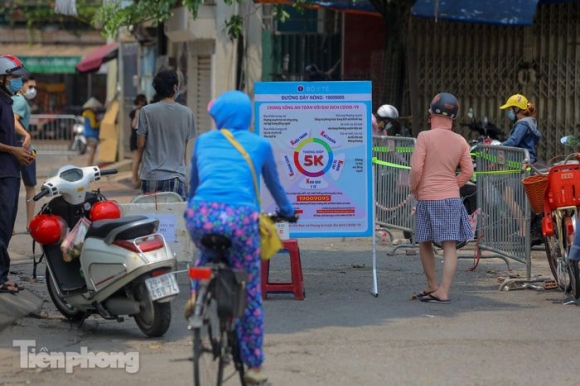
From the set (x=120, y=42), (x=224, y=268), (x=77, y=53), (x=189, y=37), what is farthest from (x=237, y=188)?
(x=77, y=53)

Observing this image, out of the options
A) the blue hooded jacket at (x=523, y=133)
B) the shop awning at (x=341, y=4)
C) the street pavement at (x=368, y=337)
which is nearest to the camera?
the street pavement at (x=368, y=337)

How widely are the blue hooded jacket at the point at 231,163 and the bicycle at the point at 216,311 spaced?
10.3 inches

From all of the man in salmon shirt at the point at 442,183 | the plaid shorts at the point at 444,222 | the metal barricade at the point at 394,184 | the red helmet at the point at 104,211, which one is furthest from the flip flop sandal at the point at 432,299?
the metal barricade at the point at 394,184

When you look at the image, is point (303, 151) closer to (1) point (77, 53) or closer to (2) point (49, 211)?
(2) point (49, 211)

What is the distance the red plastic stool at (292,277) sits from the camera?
9.84m

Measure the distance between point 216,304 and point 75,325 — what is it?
3010 millimetres

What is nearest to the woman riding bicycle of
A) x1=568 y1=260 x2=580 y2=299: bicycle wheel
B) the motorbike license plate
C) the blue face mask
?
the motorbike license plate

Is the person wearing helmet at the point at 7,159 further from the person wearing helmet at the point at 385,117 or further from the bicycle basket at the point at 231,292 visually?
the person wearing helmet at the point at 385,117

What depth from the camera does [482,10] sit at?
53.4 feet

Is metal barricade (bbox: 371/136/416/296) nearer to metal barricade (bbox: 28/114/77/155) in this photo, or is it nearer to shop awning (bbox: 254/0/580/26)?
shop awning (bbox: 254/0/580/26)

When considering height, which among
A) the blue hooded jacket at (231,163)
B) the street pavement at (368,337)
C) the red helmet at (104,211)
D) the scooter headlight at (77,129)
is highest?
the scooter headlight at (77,129)

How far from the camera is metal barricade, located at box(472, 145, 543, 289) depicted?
10617 mm

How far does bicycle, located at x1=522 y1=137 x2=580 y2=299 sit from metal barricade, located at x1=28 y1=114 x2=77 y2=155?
23.9m

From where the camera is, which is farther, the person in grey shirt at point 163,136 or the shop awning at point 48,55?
the shop awning at point 48,55
